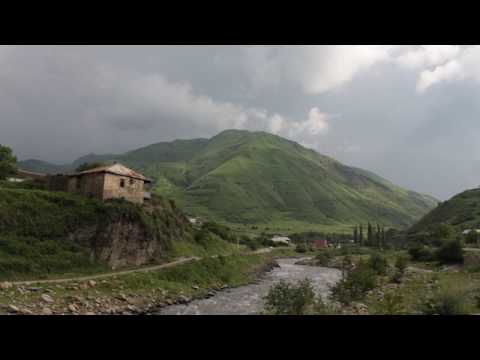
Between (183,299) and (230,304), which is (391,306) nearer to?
(230,304)

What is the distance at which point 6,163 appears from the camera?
4338 cm

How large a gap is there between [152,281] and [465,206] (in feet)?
295

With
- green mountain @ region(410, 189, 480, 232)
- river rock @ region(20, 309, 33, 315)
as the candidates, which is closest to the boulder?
river rock @ region(20, 309, 33, 315)

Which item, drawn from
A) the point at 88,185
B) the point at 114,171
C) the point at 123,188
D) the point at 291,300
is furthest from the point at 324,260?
the point at 291,300

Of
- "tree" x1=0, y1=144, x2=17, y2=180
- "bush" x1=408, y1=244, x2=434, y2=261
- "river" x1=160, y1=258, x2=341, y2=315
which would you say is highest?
"tree" x1=0, y1=144, x2=17, y2=180

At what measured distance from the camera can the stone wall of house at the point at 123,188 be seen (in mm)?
35500

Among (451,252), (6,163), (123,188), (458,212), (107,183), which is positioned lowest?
(451,252)

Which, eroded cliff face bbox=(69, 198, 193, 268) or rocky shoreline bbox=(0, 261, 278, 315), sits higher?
eroded cliff face bbox=(69, 198, 193, 268)

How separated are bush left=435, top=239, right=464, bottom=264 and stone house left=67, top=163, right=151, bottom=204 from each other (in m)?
36.9

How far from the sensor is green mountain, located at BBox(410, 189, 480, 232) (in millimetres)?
75438

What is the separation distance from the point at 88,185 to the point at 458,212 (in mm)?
89371

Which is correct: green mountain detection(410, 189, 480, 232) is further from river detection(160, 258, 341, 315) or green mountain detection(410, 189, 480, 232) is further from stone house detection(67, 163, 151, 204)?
stone house detection(67, 163, 151, 204)
